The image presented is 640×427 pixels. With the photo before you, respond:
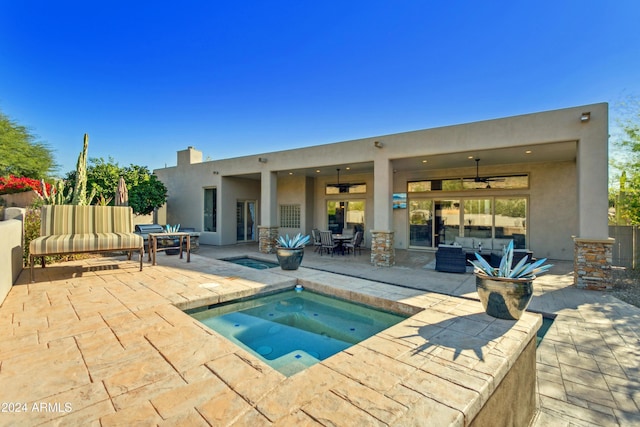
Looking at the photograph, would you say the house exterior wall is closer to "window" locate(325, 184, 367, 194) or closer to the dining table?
"window" locate(325, 184, 367, 194)

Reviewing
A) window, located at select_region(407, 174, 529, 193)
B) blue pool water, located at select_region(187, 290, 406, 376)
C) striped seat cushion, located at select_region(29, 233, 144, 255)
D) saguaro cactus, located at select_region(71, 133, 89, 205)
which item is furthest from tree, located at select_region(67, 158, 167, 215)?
window, located at select_region(407, 174, 529, 193)

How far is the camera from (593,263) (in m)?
6.14

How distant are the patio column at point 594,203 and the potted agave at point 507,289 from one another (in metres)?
4.03

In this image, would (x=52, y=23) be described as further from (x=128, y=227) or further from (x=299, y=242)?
(x=299, y=242)

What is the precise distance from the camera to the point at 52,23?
7754mm

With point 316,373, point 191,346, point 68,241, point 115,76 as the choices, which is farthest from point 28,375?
point 115,76

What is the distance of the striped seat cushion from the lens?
5.07 m

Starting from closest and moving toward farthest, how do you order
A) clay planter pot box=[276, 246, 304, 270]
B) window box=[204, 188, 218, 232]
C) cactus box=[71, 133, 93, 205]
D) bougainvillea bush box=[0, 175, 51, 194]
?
clay planter pot box=[276, 246, 304, 270], cactus box=[71, 133, 93, 205], bougainvillea bush box=[0, 175, 51, 194], window box=[204, 188, 218, 232]

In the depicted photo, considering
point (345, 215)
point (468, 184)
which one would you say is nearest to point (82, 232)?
point (345, 215)

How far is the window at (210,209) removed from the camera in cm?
1357

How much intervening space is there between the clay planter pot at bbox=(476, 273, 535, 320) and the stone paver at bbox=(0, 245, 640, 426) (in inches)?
9.8

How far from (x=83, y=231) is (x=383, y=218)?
7256 mm

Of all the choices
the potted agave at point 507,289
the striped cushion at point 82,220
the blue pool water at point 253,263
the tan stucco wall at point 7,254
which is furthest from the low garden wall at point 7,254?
the potted agave at point 507,289

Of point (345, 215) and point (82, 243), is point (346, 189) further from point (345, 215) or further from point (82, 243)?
point (82, 243)
